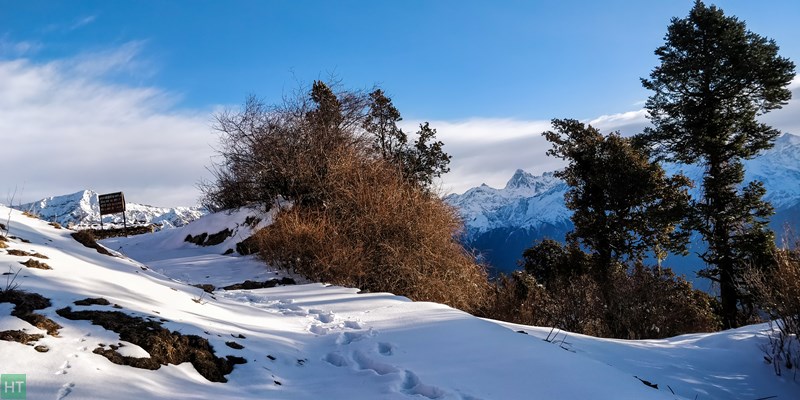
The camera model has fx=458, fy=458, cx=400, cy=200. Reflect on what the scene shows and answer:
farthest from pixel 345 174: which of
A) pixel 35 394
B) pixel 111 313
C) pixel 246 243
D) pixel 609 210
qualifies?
pixel 609 210

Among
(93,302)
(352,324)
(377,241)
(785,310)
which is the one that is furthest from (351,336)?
(785,310)

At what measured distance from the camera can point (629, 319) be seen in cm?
1315

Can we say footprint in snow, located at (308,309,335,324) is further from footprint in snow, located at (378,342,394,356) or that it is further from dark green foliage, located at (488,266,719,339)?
dark green foliage, located at (488,266,719,339)

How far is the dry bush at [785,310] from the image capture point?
511 cm

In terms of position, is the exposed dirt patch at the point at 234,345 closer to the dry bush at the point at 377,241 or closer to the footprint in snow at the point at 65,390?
the footprint in snow at the point at 65,390

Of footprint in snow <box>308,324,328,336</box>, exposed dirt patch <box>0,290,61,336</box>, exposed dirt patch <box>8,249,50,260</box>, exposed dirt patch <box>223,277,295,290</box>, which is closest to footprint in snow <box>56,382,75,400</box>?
exposed dirt patch <box>0,290,61,336</box>

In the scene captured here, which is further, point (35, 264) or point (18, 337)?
point (35, 264)

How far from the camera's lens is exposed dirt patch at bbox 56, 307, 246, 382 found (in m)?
2.94

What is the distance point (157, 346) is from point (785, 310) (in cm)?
673

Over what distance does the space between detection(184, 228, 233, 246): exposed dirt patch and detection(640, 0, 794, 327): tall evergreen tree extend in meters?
15.3

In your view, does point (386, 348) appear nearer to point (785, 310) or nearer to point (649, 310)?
point (785, 310)

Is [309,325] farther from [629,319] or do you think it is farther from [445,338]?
[629,319]

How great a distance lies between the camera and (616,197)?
64.2 ft

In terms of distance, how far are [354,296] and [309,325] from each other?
1571 millimetres
